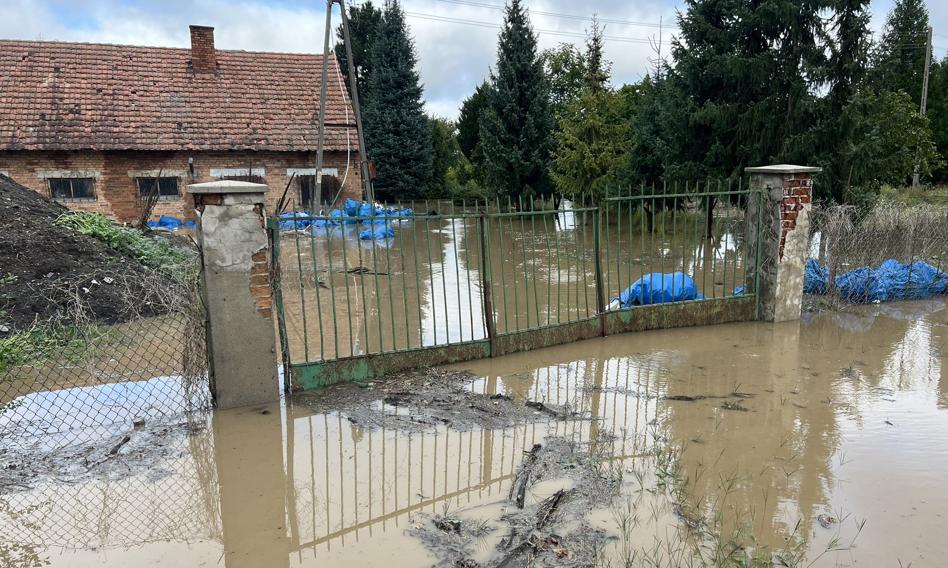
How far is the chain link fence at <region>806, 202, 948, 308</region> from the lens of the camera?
9.09 metres

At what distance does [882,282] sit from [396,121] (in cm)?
2310

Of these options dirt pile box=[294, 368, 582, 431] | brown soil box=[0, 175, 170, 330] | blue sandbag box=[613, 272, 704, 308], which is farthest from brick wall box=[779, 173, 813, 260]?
brown soil box=[0, 175, 170, 330]

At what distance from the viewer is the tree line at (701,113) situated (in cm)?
1341

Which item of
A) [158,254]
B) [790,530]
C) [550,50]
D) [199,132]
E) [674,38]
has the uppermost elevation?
[550,50]

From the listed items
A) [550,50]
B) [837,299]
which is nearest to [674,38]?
[837,299]

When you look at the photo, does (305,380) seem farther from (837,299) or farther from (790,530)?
(837,299)

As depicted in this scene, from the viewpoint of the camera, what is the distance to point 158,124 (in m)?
19.0

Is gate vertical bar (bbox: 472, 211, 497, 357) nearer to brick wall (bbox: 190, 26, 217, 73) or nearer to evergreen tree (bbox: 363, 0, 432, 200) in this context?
brick wall (bbox: 190, 26, 217, 73)

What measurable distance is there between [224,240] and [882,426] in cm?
552

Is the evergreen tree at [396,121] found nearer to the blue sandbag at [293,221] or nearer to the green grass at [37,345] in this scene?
the blue sandbag at [293,221]

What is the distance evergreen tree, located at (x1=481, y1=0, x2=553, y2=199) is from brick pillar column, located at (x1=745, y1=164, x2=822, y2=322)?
652 inches

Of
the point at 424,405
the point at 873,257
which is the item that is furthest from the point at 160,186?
the point at 873,257

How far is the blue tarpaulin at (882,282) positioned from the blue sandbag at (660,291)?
227 centimetres

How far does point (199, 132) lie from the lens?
19172 millimetres
